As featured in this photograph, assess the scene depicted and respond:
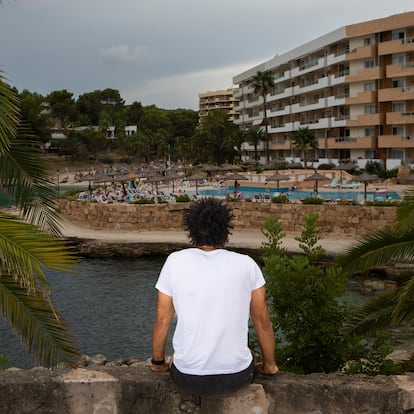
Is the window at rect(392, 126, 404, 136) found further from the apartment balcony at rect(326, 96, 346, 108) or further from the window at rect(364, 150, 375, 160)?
the apartment balcony at rect(326, 96, 346, 108)

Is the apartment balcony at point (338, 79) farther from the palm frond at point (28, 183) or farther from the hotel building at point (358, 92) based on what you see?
the palm frond at point (28, 183)

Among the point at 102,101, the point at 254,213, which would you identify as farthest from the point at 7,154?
the point at 102,101

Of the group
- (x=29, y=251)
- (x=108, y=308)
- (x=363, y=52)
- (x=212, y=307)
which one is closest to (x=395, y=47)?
(x=363, y=52)

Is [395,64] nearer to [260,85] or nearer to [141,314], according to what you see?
[260,85]

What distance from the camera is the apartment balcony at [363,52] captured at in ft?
151

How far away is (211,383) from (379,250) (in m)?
4.06

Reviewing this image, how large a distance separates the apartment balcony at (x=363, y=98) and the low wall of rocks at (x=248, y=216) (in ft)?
72.5

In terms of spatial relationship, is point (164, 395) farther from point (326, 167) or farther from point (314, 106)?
point (314, 106)

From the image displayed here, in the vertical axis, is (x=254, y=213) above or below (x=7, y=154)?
below

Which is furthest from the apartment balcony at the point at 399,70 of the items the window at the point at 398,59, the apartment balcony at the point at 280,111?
the apartment balcony at the point at 280,111

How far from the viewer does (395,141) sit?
4438 centimetres

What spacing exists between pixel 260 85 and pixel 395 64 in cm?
1997

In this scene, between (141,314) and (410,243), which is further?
(141,314)

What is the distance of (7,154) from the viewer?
510 cm
